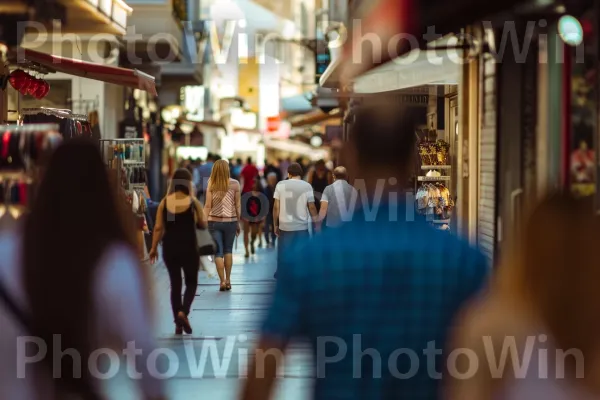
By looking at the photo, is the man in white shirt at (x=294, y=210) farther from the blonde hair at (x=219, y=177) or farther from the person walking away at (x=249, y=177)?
the person walking away at (x=249, y=177)

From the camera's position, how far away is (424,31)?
8992 mm

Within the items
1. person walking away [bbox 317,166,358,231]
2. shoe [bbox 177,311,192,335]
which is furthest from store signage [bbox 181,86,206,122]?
shoe [bbox 177,311,192,335]

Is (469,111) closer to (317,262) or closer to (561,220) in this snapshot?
(561,220)

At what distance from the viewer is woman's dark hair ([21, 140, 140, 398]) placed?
13.3ft

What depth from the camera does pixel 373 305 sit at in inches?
138

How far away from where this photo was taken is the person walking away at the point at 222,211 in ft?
50.5

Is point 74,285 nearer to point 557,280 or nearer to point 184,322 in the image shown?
point 557,280

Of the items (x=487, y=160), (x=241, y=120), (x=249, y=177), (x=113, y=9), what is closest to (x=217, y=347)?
(x=487, y=160)

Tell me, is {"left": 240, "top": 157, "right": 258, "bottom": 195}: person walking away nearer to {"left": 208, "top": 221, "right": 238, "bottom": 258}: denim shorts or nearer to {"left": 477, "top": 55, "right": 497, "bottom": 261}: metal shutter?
{"left": 208, "top": 221, "right": 238, "bottom": 258}: denim shorts

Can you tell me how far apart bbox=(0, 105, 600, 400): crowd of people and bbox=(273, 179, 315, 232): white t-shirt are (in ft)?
33.5

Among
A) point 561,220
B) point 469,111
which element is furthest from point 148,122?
point 561,220

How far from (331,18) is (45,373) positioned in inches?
1104

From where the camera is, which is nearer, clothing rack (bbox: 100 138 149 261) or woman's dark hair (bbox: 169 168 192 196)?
woman's dark hair (bbox: 169 168 192 196)

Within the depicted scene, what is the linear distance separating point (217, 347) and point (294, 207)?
4.78 metres
